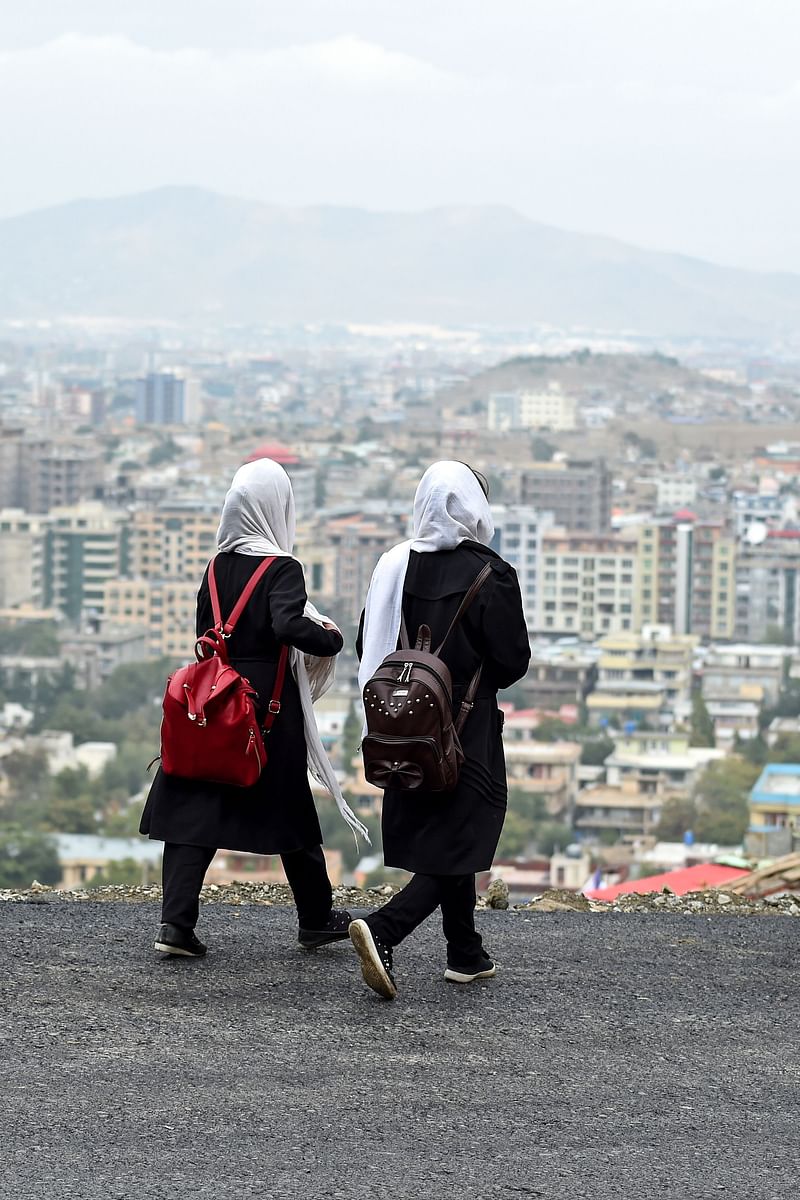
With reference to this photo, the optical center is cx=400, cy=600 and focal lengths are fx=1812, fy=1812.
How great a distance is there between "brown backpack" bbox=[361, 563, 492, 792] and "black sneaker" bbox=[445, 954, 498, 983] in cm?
35

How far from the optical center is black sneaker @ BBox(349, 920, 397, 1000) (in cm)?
283

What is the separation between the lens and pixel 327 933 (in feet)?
10.6

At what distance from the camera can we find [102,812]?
3734 cm

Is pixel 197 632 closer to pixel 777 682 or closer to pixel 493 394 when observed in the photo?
pixel 777 682

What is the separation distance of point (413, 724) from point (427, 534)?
33cm

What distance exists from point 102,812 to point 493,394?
6137 centimetres

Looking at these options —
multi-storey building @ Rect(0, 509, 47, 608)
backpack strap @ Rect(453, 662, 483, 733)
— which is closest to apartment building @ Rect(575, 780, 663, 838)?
multi-storey building @ Rect(0, 509, 47, 608)

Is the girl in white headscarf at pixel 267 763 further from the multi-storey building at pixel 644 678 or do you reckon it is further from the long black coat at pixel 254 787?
the multi-storey building at pixel 644 678

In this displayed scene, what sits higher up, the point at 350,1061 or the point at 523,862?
the point at 350,1061

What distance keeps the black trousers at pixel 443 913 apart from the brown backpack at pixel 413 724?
0.17 m

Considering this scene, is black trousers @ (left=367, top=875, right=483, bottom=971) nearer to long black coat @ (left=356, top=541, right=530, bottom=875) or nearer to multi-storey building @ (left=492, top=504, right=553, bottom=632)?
long black coat @ (left=356, top=541, right=530, bottom=875)

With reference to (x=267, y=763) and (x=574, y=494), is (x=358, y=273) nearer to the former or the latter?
(x=574, y=494)

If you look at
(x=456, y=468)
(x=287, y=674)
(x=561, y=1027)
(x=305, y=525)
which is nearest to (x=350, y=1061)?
(x=561, y=1027)

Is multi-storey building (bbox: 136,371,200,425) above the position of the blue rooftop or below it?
above
